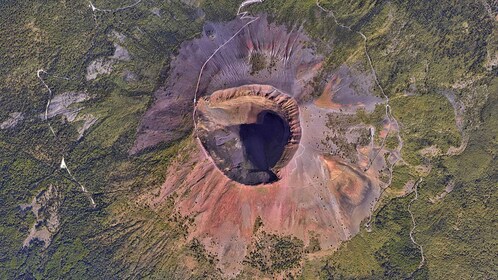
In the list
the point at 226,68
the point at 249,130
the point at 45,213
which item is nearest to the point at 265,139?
the point at 249,130

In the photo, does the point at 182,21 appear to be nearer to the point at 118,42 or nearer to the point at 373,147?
the point at 118,42

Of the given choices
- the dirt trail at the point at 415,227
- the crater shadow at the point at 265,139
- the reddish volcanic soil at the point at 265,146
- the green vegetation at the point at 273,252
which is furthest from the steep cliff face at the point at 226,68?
the dirt trail at the point at 415,227

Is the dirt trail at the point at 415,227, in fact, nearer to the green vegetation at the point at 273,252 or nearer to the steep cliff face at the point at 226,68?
the green vegetation at the point at 273,252

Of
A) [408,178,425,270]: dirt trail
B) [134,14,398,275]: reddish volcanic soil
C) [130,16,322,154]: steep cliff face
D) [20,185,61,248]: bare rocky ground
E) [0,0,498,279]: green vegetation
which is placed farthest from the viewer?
[20,185,61,248]: bare rocky ground

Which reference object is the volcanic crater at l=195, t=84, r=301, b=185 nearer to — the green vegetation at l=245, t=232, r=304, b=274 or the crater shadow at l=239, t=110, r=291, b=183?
the crater shadow at l=239, t=110, r=291, b=183

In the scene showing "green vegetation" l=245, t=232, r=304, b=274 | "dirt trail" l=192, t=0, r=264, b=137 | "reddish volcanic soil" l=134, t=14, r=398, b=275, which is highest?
"dirt trail" l=192, t=0, r=264, b=137

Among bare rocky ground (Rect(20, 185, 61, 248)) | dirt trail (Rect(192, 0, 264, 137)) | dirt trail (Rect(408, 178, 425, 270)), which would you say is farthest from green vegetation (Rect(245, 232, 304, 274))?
bare rocky ground (Rect(20, 185, 61, 248))

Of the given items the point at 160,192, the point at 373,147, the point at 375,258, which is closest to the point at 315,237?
the point at 375,258

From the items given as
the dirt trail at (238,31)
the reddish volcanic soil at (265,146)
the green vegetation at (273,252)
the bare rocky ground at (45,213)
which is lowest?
the bare rocky ground at (45,213)
